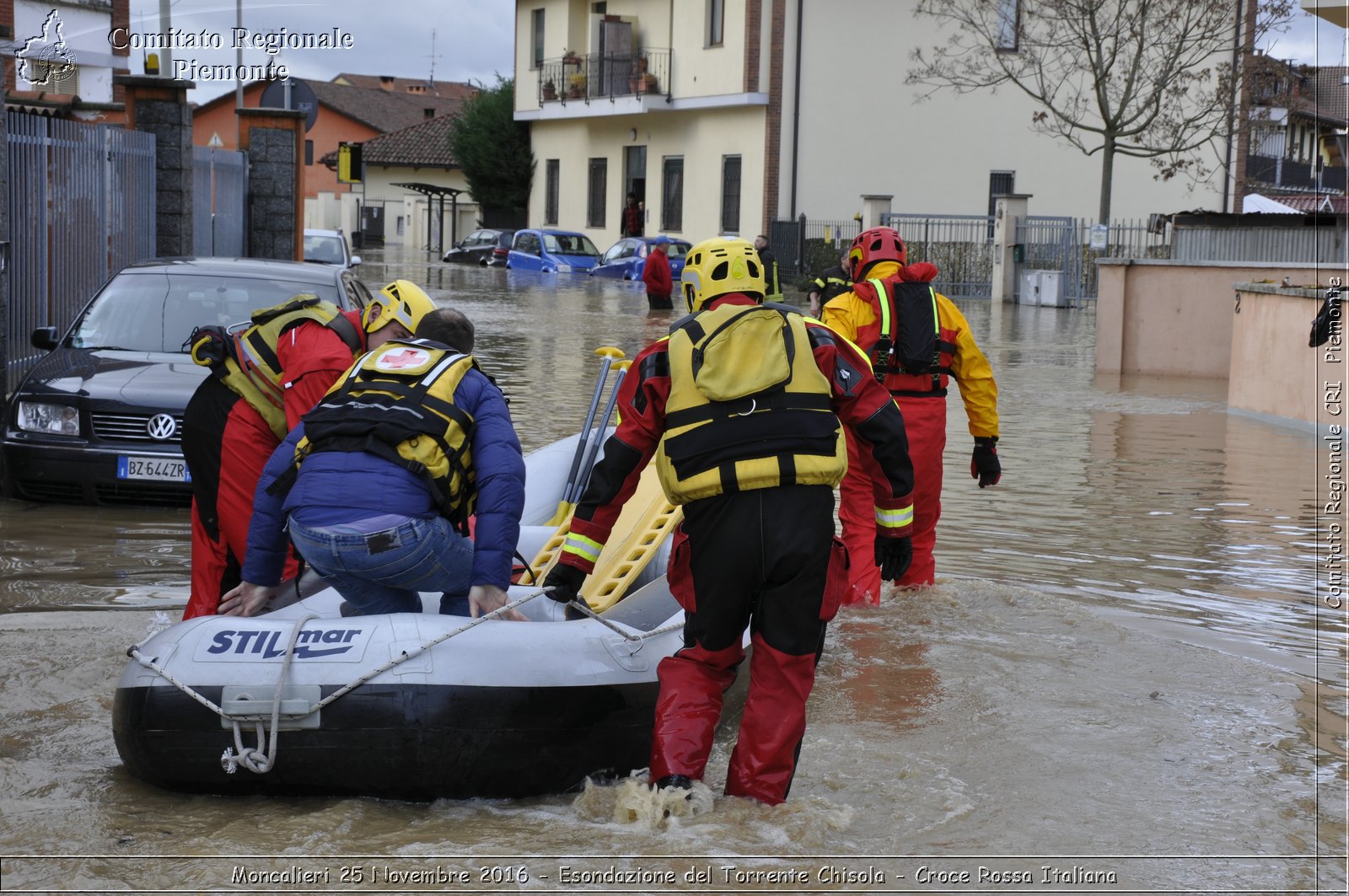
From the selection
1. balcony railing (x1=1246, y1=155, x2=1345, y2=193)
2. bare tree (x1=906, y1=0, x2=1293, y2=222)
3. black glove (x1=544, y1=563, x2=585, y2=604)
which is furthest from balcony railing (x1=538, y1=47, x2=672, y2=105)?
black glove (x1=544, y1=563, x2=585, y2=604)

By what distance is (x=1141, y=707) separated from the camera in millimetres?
5883

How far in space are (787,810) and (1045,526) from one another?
5.23 m

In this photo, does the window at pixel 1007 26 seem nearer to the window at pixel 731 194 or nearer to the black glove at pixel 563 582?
the window at pixel 731 194

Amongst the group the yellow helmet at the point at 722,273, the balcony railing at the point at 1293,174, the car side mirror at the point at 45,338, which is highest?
the balcony railing at the point at 1293,174

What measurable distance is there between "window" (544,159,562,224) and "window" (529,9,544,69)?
3011 millimetres

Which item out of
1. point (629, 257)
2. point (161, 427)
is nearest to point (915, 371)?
point (161, 427)

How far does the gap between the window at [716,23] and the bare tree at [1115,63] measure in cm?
494

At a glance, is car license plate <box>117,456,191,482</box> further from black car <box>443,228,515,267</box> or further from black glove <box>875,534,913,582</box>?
black car <box>443,228,515,267</box>

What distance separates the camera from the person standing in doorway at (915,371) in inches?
281

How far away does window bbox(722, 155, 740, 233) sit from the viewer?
39.3 m

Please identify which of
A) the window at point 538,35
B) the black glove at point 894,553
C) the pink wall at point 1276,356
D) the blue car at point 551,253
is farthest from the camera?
the window at point 538,35

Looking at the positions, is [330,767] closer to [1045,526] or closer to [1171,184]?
[1045,526]

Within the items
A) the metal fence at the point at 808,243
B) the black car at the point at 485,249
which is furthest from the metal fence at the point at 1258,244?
the black car at the point at 485,249

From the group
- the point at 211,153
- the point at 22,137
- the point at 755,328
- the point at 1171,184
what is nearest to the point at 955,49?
the point at 1171,184
